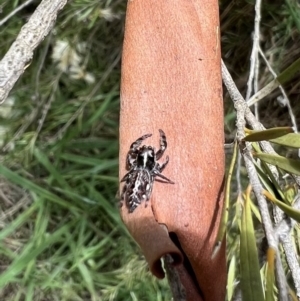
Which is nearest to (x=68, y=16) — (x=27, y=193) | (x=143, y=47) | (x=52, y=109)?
(x=52, y=109)

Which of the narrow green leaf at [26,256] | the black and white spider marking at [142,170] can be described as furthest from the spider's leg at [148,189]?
the narrow green leaf at [26,256]

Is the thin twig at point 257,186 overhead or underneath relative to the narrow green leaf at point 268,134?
underneath

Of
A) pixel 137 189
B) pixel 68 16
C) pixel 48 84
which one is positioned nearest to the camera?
pixel 137 189

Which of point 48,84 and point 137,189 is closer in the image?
point 137,189

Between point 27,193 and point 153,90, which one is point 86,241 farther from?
point 153,90

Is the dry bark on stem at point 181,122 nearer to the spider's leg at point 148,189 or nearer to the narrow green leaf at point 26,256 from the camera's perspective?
the spider's leg at point 148,189

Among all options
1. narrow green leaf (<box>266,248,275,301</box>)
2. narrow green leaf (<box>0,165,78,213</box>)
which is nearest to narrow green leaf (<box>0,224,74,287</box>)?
narrow green leaf (<box>0,165,78,213</box>)
